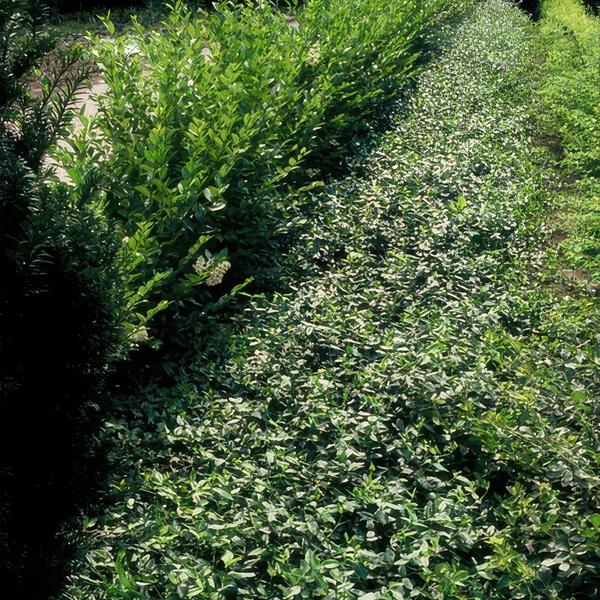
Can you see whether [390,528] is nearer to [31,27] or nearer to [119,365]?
[119,365]

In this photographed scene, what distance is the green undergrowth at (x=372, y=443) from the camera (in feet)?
8.08

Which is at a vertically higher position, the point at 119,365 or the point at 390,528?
the point at 390,528

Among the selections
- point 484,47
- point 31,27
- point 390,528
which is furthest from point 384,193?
point 484,47

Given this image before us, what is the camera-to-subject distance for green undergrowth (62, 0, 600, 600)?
2463 mm

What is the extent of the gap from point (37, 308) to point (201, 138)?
2107 millimetres

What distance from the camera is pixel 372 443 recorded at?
3.02 metres

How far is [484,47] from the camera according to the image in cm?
1123

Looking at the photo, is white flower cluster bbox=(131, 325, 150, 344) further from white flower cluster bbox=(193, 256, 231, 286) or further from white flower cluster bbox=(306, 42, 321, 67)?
white flower cluster bbox=(306, 42, 321, 67)

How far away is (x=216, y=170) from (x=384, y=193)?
1637 mm

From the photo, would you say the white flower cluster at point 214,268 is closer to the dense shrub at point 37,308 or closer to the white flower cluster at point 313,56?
the dense shrub at point 37,308

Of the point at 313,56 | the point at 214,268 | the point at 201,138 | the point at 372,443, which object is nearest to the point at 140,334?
the point at 214,268

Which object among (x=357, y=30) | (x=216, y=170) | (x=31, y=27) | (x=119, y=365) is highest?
(x=357, y=30)

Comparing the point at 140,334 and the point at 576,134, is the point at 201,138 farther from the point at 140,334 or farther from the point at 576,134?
the point at 576,134

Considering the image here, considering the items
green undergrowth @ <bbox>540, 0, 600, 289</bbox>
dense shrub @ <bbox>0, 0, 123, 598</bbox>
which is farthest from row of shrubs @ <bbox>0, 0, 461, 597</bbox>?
green undergrowth @ <bbox>540, 0, 600, 289</bbox>
